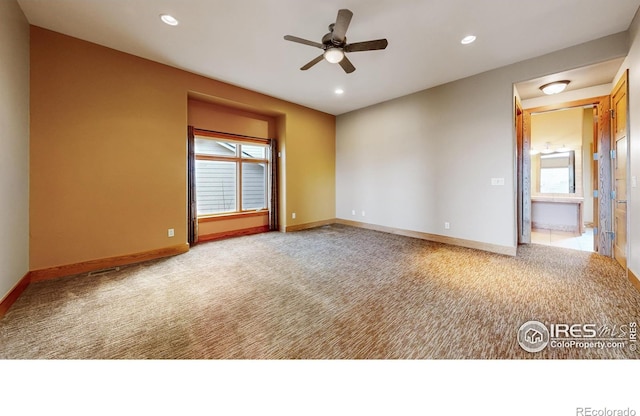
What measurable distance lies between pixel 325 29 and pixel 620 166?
14.3 ft

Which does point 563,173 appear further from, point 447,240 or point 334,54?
point 334,54

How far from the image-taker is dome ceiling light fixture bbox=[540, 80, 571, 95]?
3773 mm

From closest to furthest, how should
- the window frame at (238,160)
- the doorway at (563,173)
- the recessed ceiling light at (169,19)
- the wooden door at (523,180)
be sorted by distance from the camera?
the recessed ceiling light at (169,19) < the wooden door at (523,180) < the window frame at (238,160) < the doorway at (563,173)

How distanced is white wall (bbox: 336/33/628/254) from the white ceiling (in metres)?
0.26

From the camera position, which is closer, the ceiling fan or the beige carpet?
the beige carpet

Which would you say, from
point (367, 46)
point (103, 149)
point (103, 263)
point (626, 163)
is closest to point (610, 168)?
point (626, 163)

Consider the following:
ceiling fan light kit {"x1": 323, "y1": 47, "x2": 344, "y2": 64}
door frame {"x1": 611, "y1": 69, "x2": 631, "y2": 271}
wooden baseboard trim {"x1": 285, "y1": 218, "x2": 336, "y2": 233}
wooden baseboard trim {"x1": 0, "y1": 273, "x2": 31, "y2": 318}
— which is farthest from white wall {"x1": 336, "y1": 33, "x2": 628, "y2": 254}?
wooden baseboard trim {"x1": 0, "y1": 273, "x2": 31, "y2": 318}

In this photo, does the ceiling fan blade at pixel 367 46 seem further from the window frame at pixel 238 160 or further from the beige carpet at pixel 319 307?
the window frame at pixel 238 160

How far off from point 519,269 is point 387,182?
2.99 metres

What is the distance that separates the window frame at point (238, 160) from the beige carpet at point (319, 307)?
1.58 m

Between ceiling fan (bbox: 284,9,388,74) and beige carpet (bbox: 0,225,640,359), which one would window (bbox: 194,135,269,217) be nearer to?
beige carpet (bbox: 0,225,640,359)

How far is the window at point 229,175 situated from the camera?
4906 mm

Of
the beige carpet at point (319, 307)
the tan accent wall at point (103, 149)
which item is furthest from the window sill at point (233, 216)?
the beige carpet at point (319, 307)
